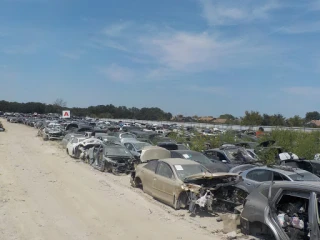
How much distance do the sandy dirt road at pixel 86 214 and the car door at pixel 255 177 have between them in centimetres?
278

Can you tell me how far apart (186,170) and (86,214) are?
3.34 metres

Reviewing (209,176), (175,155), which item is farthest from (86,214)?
(175,155)

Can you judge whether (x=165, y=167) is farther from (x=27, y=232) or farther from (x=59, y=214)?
(x=27, y=232)

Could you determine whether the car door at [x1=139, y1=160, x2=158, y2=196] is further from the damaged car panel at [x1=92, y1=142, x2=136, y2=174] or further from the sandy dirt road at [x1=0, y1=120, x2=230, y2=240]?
the damaged car panel at [x1=92, y1=142, x2=136, y2=174]

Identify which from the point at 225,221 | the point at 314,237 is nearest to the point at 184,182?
the point at 225,221

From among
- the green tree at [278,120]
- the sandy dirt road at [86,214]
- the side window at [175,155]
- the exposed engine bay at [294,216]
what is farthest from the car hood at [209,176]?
the green tree at [278,120]

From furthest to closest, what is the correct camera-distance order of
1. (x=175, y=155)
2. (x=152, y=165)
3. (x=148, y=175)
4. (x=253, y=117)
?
1. (x=253, y=117)
2. (x=175, y=155)
3. (x=152, y=165)
4. (x=148, y=175)

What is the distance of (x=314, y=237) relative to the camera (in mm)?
5160

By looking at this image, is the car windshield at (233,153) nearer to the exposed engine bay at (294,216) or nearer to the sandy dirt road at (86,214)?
the sandy dirt road at (86,214)

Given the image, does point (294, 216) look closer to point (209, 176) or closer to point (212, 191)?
point (209, 176)

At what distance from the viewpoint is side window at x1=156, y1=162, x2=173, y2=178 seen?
37.4 ft

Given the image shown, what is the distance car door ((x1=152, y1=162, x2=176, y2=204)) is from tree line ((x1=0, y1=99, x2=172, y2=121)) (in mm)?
101281

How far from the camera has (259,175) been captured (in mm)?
12359

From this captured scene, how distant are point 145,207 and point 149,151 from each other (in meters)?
6.67
